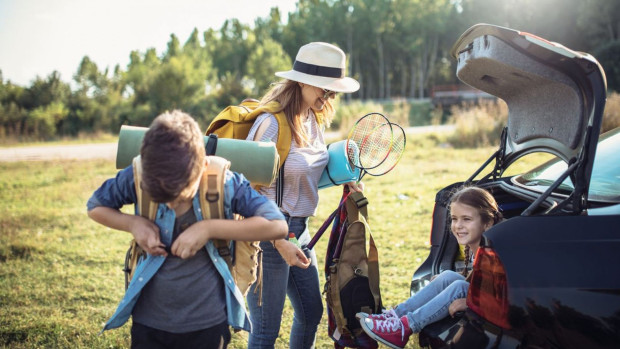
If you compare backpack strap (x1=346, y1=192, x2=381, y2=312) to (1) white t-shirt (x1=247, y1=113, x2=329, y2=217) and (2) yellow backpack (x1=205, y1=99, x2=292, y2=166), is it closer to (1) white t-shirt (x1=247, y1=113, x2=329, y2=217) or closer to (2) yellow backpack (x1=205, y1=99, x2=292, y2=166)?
(1) white t-shirt (x1=247, y1=113, x2=329, y2=217)

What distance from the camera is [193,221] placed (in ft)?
6.47

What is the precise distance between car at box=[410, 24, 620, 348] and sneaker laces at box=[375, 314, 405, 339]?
4.5 inches

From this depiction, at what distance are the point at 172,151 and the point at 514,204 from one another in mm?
2256

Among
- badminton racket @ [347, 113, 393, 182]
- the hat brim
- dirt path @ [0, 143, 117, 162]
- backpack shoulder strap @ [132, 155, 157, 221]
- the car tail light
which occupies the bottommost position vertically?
dirt path @ [0, 143, 117, 162]

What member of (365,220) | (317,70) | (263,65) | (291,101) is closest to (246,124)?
(291,101)

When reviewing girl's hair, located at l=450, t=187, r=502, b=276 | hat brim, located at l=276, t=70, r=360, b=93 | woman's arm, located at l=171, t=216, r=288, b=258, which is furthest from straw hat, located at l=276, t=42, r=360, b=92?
woman's arm, located at l=171, t=216, r=288, b=258

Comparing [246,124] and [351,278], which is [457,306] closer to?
[351,278]

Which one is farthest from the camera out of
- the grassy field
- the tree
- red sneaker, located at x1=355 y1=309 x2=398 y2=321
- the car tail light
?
the tree

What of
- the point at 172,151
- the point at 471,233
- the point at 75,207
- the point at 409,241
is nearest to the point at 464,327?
the point at 471,233

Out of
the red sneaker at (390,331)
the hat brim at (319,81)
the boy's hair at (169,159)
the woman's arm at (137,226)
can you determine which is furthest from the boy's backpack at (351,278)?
the boy's hair at (169,159)

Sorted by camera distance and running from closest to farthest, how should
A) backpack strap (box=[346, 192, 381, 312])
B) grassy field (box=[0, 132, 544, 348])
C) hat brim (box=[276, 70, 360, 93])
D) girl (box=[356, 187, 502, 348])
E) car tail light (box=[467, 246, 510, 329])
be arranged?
car tail light (box=[467, 246, 510, 329])
girl (box=[356, 187, 502, 348])
hat brim (box=[276, 70, 360, 93])
backpack strap (box=[346, 192, 381, 312])
grassy field (box=[0, 132, 544, 348])

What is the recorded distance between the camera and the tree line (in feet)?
101

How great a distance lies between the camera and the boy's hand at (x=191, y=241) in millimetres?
1857

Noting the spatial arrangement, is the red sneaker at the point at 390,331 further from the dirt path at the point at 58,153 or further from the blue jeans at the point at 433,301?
the dirt path at the point at 58,153
